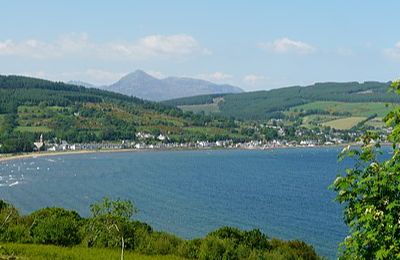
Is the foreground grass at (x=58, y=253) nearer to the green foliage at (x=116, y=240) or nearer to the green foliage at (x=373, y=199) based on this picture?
the green foliage at (x=116, y=240)

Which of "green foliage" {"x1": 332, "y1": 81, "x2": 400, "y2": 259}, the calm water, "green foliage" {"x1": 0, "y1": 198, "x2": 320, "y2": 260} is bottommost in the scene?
the calm water

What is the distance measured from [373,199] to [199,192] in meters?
94.4

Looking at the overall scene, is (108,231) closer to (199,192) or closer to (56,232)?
(56,232)

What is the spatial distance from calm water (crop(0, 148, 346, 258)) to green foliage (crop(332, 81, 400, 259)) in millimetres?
43758

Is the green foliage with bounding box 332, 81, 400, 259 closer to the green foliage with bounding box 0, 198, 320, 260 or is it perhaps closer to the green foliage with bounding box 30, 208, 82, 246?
the green foliage with bounding box 0, 198, 320, 260

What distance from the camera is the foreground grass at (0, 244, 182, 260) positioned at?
1936cm

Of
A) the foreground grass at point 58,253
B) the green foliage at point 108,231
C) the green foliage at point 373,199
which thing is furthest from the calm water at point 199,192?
the green foliage at point 373,199

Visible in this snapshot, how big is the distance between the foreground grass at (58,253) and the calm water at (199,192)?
33419mm

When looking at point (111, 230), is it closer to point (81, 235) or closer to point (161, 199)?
point (81, 235)

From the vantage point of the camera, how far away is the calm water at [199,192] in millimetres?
69625

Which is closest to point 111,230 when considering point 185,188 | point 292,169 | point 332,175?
point 185,188

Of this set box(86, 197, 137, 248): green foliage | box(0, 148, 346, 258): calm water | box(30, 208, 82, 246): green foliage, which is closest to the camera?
box(30, 208, 82, 246): green foliage

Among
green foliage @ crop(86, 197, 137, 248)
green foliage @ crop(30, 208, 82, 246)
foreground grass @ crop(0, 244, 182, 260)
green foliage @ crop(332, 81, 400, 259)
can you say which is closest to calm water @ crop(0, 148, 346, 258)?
green foliage @ crop(86, 197, 137, 248)

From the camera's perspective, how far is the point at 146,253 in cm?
2477
